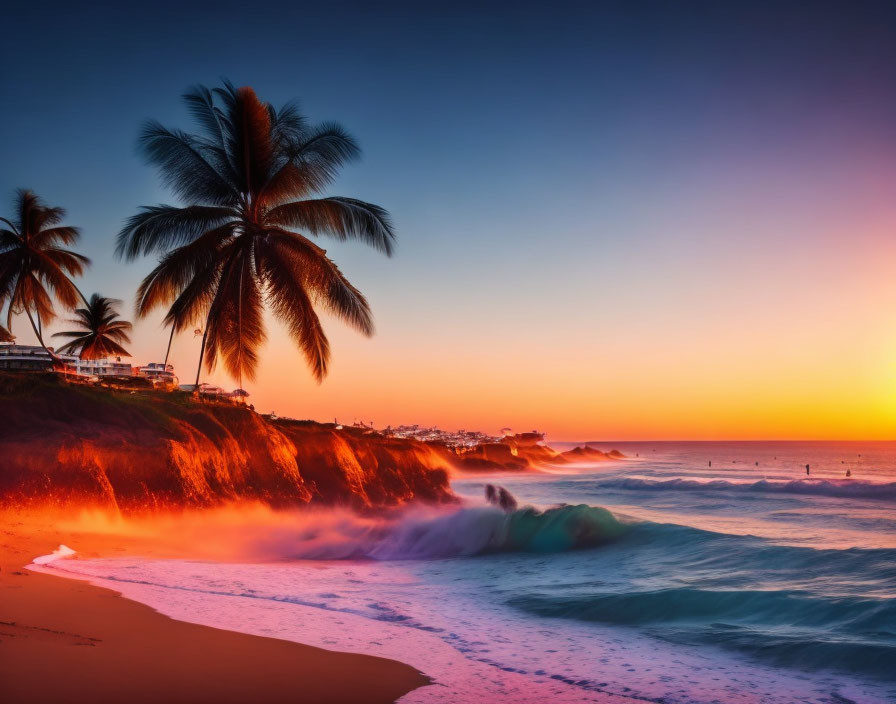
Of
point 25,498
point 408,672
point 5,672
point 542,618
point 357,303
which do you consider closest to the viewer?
point 5,672

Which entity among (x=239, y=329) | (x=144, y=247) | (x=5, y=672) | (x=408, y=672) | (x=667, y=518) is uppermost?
(x=144, y=247)

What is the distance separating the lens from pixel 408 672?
6.31 meters

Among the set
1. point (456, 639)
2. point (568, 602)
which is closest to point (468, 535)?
point (568, 602)

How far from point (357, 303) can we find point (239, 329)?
451cm

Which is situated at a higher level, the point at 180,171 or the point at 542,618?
the point at 180,171

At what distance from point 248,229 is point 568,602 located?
55.0ft

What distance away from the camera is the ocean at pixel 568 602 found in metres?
6.80

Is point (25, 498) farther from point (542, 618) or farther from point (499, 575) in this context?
point (542, 618)

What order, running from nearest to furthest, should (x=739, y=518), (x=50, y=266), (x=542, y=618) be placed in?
(x=542, y=618) → (x=739, y=518) → (x=50, y=266)

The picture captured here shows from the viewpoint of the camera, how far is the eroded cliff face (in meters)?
14.2

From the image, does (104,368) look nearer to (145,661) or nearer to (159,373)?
(159,373)

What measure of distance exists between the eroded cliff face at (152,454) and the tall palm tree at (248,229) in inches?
115

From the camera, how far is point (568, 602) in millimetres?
10531

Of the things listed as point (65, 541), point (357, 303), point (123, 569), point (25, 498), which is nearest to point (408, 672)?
Result: point (123, 569)
